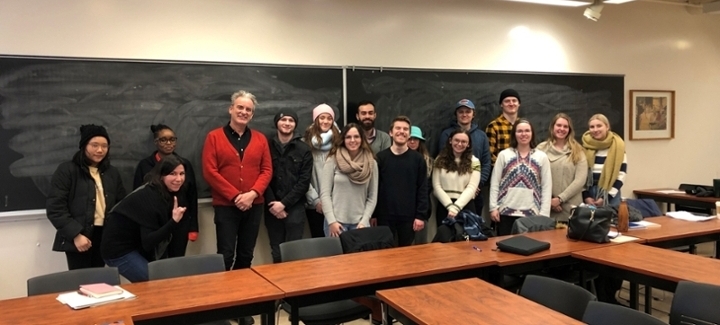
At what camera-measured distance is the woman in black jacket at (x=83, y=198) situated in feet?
12.1

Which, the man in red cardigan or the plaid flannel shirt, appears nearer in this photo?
the man in red cardigan

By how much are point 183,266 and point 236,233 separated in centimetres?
123

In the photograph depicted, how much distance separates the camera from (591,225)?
364 cm

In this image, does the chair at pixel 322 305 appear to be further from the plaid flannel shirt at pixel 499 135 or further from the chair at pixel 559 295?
the plaid flannel shirt at pixel 499 135

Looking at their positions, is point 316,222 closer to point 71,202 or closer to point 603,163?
point 71,202

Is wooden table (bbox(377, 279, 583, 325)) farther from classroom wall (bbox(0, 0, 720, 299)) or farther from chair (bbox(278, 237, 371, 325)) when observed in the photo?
classroom wall (bbox(0, 0, 720, 299))

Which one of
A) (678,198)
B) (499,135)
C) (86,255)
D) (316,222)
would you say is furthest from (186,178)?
(678,198)

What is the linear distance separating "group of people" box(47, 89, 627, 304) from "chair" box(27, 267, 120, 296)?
2.85 feet

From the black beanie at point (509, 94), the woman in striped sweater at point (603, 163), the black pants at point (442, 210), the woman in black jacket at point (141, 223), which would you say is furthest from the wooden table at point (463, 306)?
the black beanie at point (509, 94)

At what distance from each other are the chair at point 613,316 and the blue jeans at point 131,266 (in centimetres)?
247

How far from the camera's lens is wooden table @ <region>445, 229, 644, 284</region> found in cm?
321

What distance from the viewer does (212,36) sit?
14.9 ft

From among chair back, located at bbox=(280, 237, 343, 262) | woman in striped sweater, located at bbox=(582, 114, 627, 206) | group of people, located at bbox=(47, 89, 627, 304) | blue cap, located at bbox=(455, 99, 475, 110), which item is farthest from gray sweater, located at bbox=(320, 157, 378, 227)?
woman in striped sweater, located at bbox=(582, 114, 627, 206)

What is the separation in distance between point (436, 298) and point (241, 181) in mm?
2153
